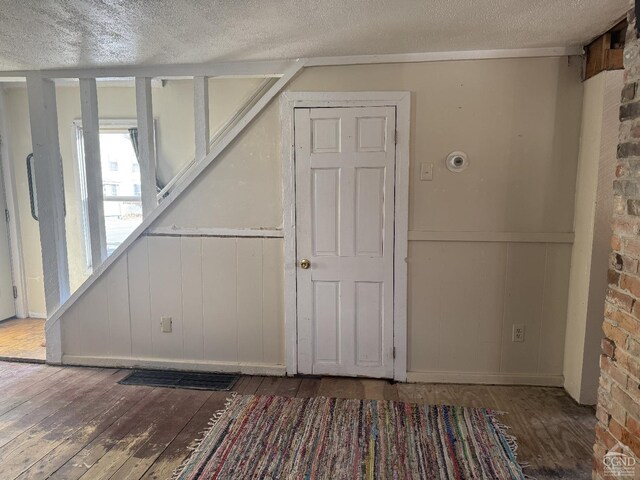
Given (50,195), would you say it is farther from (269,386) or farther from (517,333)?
(517,333)

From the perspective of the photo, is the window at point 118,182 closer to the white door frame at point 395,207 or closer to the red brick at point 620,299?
the white door frame at point 395,207

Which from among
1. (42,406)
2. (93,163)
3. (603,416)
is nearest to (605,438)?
(603,416)

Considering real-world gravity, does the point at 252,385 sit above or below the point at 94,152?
below

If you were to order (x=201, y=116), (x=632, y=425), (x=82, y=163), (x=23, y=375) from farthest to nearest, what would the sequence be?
(x=82, y=163) → (x=23, y=375) → (x=201, y=116) → (x=632, y=425)

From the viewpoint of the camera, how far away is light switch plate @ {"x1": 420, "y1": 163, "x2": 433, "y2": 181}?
8.94 ft

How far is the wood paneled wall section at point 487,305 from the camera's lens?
2748 millimetres

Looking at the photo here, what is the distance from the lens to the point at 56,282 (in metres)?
3.22

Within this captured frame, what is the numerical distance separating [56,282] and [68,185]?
55.7 inches

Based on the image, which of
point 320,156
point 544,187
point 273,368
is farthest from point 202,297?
point 544,187

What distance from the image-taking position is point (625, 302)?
152cm

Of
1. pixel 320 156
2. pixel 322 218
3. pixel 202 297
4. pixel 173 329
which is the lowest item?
pixel 173 329

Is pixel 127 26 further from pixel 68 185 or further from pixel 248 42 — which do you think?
pixel 68 185

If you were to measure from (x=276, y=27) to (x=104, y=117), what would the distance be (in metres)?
2.69

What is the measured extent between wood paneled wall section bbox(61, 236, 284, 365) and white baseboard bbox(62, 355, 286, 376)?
3 centimetres
